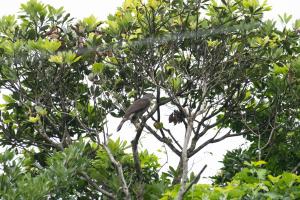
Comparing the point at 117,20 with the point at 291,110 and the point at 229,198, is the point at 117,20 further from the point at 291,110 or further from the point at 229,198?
the point at 229,198

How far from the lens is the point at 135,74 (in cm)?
1118

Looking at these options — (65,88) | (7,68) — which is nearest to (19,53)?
(7,68)

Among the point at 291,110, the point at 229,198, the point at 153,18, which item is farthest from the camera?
the point at 291,110

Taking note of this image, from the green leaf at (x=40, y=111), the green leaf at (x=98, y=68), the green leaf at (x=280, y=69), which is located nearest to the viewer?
the green leaf at (x=40, y=111)

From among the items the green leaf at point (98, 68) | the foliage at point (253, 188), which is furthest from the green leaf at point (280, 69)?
the green leaf at point (98, 68)

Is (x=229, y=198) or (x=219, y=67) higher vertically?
(x=219, y=67)

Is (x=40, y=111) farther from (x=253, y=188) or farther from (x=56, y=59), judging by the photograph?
(x=253, y=188)

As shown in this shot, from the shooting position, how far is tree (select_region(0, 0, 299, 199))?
1053 cm

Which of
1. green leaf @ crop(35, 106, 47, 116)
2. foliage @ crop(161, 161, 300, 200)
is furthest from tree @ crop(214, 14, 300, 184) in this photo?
green leaf @ crop(35, 106, 47, 116)

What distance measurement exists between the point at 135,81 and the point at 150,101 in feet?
1.83

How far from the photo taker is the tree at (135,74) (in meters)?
10.5

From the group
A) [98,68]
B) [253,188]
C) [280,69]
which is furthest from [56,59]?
[253,188]

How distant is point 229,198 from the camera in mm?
8195

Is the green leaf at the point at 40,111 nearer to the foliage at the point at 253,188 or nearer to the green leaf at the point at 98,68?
the green leaf at the point at 98,68
